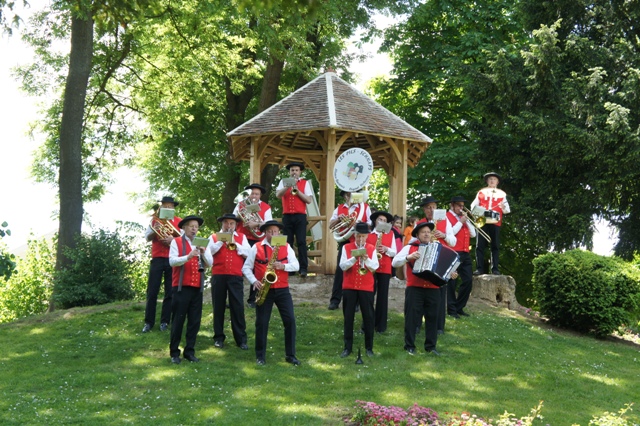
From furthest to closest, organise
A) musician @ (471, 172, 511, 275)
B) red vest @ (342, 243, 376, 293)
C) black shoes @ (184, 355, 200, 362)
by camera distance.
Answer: musician @ (471, 172, 511, 275)
red vest @ (342, 243, 376, 293)
black shoes @ (184, 355, 200, 362)

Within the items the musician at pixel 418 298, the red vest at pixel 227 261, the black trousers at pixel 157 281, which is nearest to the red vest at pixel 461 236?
the musician at pixel 418 298

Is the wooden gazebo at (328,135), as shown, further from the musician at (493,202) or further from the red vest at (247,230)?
the red vest at (247,230)

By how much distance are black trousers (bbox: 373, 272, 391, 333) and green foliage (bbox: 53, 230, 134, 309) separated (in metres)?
6.20

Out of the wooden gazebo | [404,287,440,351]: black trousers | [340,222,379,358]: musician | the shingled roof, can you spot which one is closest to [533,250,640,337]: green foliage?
the wooden gazebo

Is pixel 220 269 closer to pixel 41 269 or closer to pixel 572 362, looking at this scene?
pixel 572 362

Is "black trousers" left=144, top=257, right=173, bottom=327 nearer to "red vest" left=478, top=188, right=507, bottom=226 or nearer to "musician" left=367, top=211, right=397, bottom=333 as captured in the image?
"musician" left=367, top=211, right=397, bottom=333

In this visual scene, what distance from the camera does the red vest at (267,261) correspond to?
11.5 metres

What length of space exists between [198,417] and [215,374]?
1.81 metres

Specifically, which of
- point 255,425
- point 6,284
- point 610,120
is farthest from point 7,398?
point 6,284

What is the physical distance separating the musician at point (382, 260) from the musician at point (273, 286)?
64.2 inches

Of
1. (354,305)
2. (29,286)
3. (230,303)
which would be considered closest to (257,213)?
(230,303)

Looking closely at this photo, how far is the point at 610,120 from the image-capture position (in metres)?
18.2

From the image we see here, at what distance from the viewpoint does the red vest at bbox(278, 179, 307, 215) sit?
15.0 m

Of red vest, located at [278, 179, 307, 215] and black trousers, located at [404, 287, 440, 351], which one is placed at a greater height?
red vest, located at [278, 179, 307, 215]
